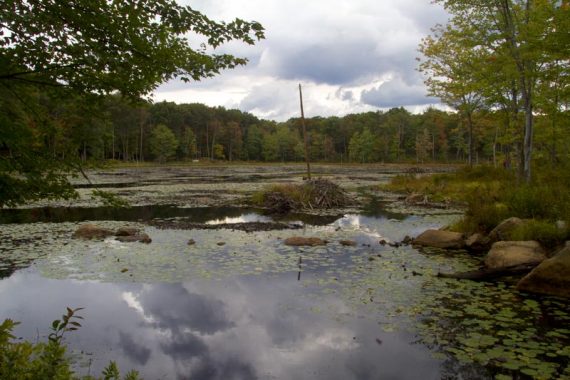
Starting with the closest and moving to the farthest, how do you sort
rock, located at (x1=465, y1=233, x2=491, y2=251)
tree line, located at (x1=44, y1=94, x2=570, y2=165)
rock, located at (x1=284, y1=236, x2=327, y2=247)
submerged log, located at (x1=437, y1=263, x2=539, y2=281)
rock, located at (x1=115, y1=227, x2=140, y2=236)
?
submerged log, located at (x1=437, y1=263, x2=539, y2=281), rock, located at (x1=465, y1=233, x2=491, y2=251), rock, located at (x1=284, y1=236, x2=327, y2=247), rock, located at (x1=115, y1=227, x2=140, y2=236), tree line, located at (x1=44, y1=94, x2=570, y2=165)

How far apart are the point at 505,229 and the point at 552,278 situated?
4.02 metres

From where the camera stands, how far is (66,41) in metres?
4.91


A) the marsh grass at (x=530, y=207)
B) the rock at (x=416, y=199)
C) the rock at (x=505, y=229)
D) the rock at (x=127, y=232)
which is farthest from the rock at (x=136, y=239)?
the rock at (x=416, y=199)

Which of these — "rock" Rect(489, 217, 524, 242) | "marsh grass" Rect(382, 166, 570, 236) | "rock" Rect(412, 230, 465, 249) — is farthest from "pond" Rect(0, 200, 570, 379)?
"marsh grass" Rect(382, 166, 570, 236)

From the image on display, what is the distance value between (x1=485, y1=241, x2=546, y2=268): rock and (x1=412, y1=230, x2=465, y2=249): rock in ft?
8.11

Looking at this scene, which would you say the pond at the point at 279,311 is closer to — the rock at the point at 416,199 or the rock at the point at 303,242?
the rock at the point at 303,242

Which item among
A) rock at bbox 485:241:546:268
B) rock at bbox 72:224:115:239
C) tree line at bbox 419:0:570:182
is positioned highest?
tree line at bbox 419:0:570:182

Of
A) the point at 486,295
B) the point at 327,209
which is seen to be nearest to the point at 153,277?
the point at 486,295

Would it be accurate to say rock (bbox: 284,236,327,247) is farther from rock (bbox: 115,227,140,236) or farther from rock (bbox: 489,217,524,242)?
rock (bbox: 115,227,140,236)

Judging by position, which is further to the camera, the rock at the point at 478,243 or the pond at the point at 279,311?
the rock at the point at 478,243

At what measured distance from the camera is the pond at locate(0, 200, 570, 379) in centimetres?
643

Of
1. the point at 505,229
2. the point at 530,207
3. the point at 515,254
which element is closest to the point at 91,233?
the point at 515,254

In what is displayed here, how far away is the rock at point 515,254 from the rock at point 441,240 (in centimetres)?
247

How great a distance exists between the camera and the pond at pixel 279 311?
6.43 meters
